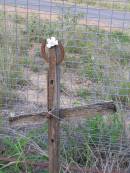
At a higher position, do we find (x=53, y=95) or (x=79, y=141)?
(x=53, y=95)

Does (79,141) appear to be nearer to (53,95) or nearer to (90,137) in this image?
(90,137)

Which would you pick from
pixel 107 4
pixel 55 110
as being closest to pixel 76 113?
pixel 55 110

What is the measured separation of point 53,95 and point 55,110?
0.09 metres

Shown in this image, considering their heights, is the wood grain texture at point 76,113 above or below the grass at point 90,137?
above

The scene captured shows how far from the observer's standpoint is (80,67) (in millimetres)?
3900

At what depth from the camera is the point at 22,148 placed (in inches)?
131

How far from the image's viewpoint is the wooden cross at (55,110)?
95.4 inches

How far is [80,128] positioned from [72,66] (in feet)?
2.30

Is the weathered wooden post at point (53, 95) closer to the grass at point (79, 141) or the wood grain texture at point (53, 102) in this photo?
the wood grain texture at point (53, 102)

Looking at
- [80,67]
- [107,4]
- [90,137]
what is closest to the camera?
[90,137]

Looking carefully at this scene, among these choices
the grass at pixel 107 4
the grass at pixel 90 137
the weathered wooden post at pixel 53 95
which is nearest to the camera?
the weathered wooden post at pixel 53 95

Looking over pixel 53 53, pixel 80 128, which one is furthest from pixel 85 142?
pixel 53 53

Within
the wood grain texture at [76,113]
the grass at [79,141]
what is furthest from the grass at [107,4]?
the wood grain texture at [76,113]

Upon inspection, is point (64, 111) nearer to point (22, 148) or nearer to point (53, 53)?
point (53, 53)
